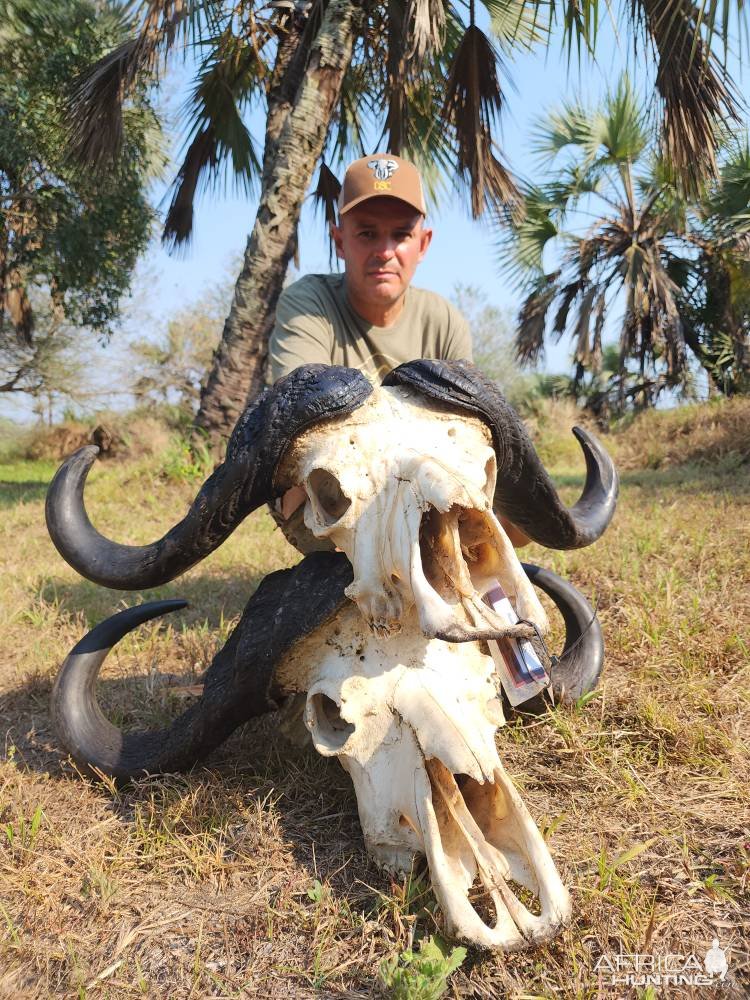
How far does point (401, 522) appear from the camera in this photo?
1552mm

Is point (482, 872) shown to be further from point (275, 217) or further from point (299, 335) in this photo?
point (275, 217)

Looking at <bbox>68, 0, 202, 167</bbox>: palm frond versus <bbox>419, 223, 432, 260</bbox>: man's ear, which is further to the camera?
<bbox>68, 0, 202, 167</bbox>: palm frond

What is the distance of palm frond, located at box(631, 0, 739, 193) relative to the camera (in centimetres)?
456

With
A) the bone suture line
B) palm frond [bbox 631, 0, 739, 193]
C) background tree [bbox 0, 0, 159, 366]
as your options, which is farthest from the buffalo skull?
background tree [bbox 0, 0, 159, 366]

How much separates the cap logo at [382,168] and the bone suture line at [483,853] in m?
2.02

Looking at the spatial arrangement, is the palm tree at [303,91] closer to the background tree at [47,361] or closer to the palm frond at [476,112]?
the palm frond at [476,112]

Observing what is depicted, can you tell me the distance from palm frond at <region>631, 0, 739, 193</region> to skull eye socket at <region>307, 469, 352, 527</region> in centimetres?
420

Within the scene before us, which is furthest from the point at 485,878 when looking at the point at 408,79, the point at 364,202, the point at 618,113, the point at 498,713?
the point at 618,113

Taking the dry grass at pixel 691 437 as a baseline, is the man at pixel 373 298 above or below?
above

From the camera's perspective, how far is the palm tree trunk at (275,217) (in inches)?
253

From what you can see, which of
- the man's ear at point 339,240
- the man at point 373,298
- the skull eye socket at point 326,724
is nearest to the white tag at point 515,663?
the skull eye socket at point 326,724

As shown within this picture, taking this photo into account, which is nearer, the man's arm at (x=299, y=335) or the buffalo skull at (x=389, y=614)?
Result: the buffalo skull at (x=389, y=614)

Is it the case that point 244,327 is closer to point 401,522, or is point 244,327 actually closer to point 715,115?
point 715,115

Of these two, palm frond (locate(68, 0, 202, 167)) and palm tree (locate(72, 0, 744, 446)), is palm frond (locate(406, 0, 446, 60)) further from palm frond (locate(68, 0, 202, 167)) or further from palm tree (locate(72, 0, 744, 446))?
palm frond (locate(68, 0, 202, 167))
